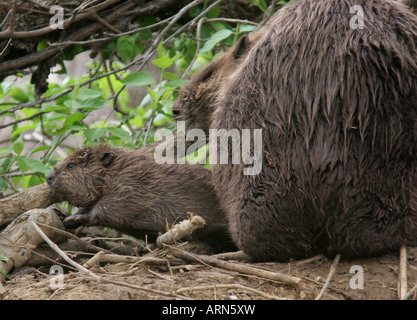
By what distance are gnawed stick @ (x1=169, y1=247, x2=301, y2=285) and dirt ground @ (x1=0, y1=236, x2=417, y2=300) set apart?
30 mm

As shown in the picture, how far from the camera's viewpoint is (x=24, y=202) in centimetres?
402

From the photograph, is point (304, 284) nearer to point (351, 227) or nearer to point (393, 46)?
point (351, 227)

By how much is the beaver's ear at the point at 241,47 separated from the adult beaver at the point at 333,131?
100 cm

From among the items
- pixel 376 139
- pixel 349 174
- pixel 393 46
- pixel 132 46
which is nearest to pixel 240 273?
pixel 349 174

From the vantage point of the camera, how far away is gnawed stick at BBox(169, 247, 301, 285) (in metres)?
3.06

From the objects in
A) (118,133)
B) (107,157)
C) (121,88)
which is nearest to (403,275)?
(107,157)

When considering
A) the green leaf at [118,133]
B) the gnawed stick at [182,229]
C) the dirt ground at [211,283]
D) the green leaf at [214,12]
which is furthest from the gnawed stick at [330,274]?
the green leaf at [214,12]

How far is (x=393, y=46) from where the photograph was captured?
3.05m

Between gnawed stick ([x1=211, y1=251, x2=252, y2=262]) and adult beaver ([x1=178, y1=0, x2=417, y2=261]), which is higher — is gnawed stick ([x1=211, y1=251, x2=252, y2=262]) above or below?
below

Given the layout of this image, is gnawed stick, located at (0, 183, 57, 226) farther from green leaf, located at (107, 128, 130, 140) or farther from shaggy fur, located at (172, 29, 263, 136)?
shaggy fur, located at (172, 29, 263, 136)

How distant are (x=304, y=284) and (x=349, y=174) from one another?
69 cm

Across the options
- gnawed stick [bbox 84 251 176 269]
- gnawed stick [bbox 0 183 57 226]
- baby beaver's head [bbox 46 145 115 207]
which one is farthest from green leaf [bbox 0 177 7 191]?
gnawed stick [bbox 84 251 176 269]

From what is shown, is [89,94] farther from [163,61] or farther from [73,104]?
[163,61]

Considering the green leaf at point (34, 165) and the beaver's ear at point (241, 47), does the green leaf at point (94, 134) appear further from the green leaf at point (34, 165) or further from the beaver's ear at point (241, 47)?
the beaver's ear at point (241, 47)
